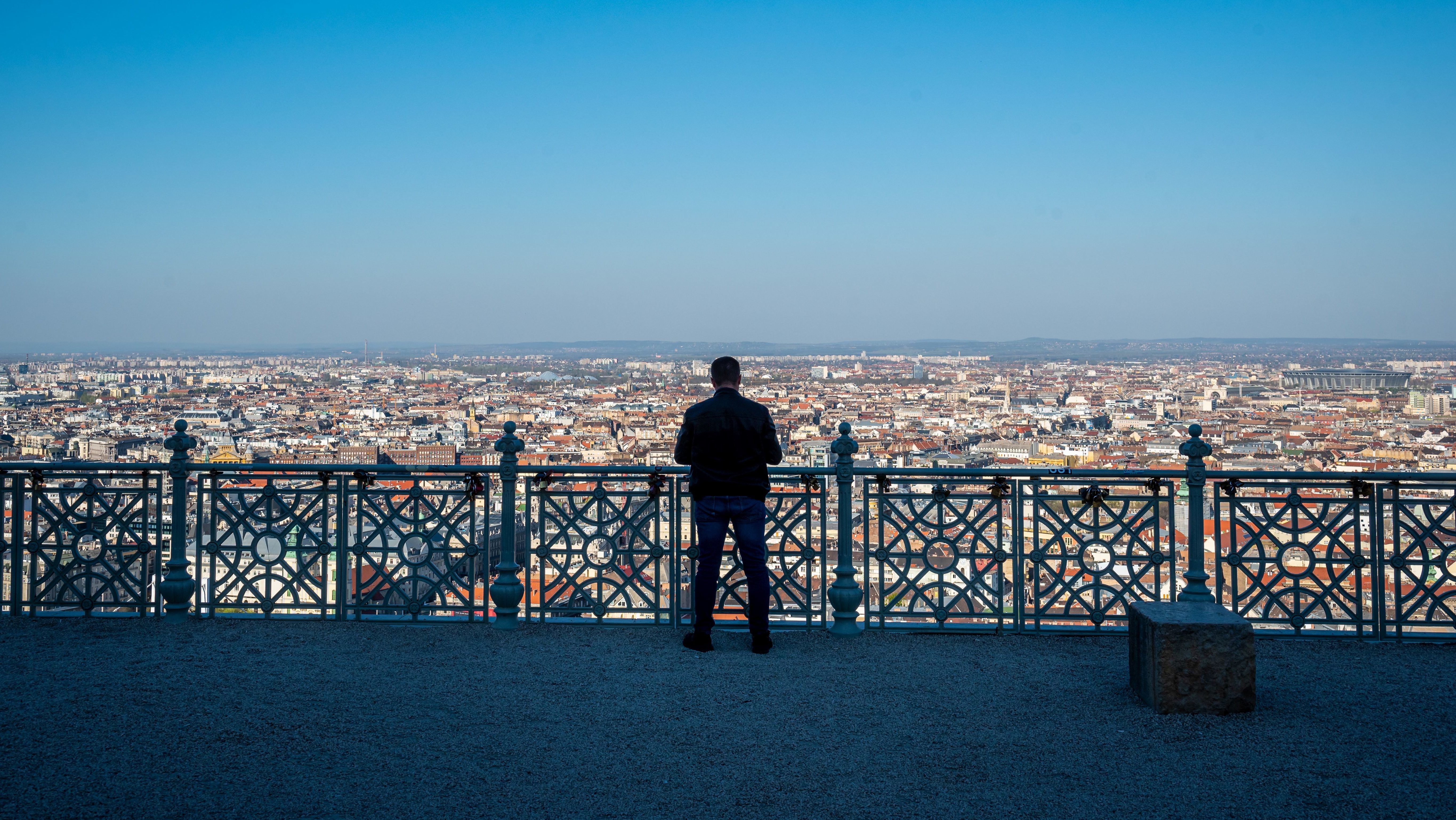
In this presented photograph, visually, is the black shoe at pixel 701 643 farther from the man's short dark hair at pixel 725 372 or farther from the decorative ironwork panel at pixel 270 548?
the decorative ironwork panel at pixel 270 548

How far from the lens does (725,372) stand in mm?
6074

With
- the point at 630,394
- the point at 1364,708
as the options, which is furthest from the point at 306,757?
the point at 630,394

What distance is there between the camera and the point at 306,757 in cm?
412

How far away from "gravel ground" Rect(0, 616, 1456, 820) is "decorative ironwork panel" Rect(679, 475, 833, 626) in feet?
0.96

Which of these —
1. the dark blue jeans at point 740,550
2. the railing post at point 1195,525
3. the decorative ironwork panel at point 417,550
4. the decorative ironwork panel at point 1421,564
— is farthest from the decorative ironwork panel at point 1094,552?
the decorative ironwork panel at point 417,550

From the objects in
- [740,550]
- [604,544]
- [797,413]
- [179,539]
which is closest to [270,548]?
[179,539]

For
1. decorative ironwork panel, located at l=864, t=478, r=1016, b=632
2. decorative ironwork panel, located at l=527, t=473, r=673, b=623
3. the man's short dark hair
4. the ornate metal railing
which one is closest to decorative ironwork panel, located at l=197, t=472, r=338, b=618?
the ornate metal railing

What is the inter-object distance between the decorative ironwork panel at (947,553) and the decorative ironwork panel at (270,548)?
13.0 feet

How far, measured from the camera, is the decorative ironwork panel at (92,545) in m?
6.82

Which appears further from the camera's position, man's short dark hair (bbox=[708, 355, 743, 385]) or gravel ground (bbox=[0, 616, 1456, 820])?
man's short dark hair (bbox=[708, 355, 743, 385])

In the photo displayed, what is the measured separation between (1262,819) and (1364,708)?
1.82 m

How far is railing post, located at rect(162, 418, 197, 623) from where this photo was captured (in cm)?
669

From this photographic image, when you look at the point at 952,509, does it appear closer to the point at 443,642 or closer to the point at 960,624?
the point at 960,624

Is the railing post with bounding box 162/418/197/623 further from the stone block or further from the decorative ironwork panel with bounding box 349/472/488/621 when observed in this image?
the stone block
